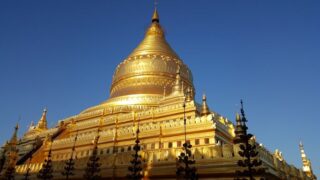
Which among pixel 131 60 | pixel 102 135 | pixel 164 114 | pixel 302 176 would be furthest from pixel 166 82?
pixel 302 176

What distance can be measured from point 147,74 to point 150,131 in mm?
16768

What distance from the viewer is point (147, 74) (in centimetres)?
4066

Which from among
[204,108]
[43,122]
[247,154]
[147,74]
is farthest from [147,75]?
[247,154]

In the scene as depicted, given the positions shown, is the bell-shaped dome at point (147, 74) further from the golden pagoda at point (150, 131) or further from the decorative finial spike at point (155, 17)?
the decorative finial spike at point (155, 17)

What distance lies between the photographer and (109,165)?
1712cm

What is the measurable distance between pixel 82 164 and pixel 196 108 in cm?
1207

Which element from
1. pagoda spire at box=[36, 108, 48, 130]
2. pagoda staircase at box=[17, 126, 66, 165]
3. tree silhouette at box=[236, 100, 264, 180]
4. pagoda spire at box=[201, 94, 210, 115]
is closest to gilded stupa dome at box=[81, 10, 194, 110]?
pagoda staircase at box=[17, 126, 66, 165]

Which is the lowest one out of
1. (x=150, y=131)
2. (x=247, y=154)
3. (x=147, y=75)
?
(x=247, y=154)

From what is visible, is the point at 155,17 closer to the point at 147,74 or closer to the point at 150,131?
the point at 147,74

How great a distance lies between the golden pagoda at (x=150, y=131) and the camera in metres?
15.1

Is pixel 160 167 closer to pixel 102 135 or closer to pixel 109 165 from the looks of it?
pixel 109 165

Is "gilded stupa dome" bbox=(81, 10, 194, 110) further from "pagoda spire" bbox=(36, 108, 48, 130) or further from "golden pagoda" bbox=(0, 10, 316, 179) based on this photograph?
"pagoda spire" bbox=(36, 108, 48, 130)

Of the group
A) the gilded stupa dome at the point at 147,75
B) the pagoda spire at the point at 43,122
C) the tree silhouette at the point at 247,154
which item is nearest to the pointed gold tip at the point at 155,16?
the gilded stupa dome at the point at 147,75

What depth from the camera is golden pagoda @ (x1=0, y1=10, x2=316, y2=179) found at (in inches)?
595
